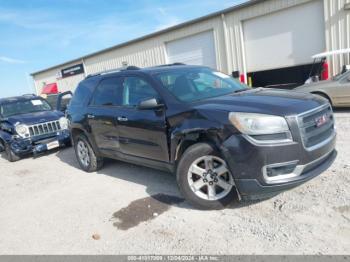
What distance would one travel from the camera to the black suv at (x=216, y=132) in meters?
3.22

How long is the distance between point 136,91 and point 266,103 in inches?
79.6

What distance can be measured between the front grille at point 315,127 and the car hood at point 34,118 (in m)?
7.05

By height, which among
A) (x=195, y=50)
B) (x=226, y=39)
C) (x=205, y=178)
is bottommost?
(x=205, y=178)

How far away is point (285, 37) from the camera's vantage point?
12.5 m

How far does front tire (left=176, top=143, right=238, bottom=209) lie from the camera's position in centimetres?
361

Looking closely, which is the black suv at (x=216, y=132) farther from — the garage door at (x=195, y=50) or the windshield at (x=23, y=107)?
the garage door at (x=195, y=50)

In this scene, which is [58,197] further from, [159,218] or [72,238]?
[159,218]

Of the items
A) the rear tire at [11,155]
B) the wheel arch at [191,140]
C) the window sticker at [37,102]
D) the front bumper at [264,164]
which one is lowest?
the rear tire at [11,155]

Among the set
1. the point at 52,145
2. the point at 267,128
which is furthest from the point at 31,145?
the point at 267,128

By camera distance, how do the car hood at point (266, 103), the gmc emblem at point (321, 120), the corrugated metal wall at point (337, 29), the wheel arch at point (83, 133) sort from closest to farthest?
1. the car hood at point (266, 103)
2. the gmc emblem at point (321, 120)
3. the wheel arch at point (83, 133)
4. the corrugated metal wall at point (337, 29)

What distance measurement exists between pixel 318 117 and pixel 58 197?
13.0 ft

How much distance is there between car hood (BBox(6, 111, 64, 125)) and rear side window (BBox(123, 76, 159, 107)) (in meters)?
4.45

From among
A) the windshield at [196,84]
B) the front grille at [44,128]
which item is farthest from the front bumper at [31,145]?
the windshield at [196,84]

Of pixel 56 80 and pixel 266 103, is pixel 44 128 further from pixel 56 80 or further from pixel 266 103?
pixel 56 80
